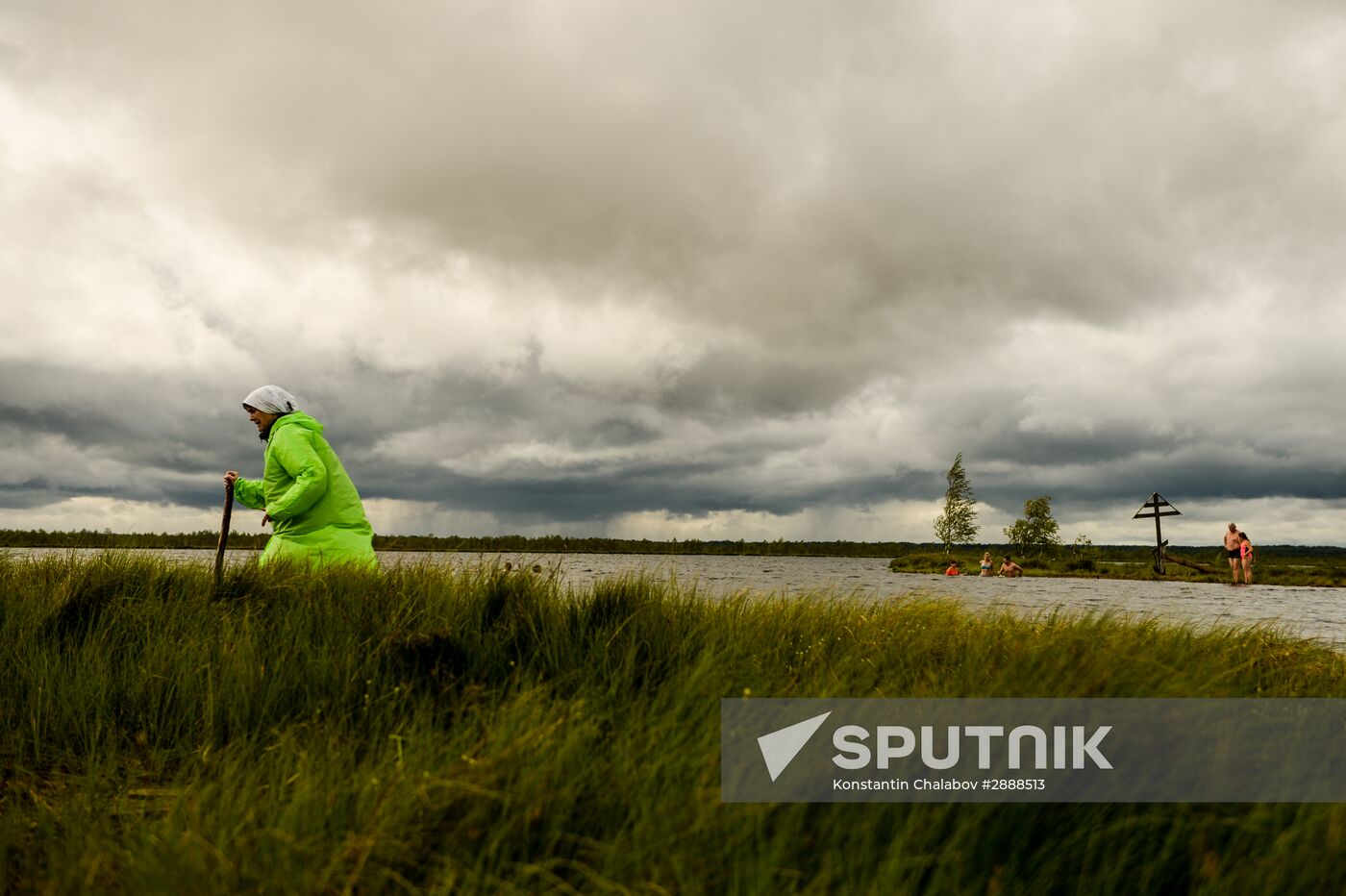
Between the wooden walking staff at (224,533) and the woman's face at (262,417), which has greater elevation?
the woman's face at (262,417)

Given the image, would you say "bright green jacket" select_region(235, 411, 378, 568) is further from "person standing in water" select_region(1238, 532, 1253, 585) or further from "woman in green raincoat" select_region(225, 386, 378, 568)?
"person standing in water" select_region(1238, 532, 1253, 585)

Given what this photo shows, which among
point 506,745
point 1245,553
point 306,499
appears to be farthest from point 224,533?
point 1245,553

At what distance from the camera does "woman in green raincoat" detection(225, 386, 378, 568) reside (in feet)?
23.8

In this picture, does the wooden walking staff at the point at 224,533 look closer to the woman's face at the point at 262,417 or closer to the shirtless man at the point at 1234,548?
the woman's face at the point at 262,417

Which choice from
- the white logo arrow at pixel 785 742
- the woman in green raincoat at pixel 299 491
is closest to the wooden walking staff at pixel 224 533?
the woman in green raincoat at pixel 299 491

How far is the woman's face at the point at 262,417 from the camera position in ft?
24.6

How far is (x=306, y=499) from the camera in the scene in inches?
289

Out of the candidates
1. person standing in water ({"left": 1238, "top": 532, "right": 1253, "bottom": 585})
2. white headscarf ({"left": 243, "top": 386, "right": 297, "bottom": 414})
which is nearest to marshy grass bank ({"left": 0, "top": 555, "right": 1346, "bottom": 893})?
white headscarf ({"left": 243, "top": 386, "right": 297, "bottom": 414})

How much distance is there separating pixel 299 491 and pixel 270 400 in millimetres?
992

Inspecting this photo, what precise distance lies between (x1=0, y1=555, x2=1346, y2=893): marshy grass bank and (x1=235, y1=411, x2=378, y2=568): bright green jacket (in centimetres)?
67

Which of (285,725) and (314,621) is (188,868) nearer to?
(285,725)

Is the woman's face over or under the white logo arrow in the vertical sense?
over

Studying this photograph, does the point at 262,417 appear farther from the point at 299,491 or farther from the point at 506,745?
the point at 506,745

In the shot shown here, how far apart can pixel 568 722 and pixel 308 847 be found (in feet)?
4.02
